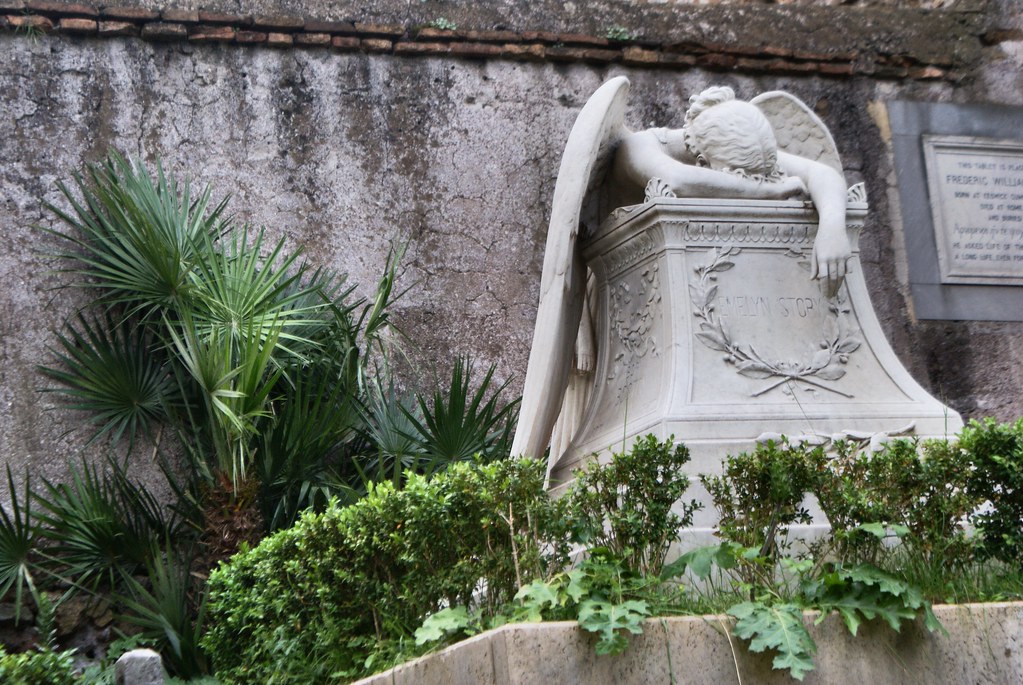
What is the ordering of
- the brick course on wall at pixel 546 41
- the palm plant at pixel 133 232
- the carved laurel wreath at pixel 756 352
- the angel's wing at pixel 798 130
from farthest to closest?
the brick course on wall at pixel 546 41 → the palm plant at pixel 133 232 → the angel's wing at pixel 798 130 → the carved laurel wreath at pixel 756 352

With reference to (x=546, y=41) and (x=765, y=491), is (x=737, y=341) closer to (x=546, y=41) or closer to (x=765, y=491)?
(x=765, y=491)

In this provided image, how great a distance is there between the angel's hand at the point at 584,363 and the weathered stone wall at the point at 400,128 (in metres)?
2.53

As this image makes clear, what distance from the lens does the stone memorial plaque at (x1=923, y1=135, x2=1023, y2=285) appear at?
9328 millimetres

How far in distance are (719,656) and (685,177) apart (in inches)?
88.4

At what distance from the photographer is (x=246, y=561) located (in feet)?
17.3

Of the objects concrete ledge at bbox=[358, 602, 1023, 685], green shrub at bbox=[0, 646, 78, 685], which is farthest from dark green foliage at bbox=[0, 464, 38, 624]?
concrete ledge at bbox=[358, 602, 1023, 685]

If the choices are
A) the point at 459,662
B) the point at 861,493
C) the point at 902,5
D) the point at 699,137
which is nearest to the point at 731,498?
the point at 861,493

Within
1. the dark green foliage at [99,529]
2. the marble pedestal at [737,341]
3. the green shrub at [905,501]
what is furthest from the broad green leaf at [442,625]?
the dark green foliage at [99,529]

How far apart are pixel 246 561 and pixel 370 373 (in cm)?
300

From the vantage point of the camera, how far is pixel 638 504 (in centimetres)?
420

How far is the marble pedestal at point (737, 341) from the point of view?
204 inches

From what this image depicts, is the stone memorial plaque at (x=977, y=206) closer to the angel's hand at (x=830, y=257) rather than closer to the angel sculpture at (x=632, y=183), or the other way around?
the angel sculpture at (x=632, y=183)

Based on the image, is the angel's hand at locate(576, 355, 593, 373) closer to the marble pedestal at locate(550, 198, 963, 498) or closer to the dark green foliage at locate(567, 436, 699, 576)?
the marble pedestal at locate(550, 198, 963, 498)

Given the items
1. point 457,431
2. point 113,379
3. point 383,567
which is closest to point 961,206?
point 457,431
